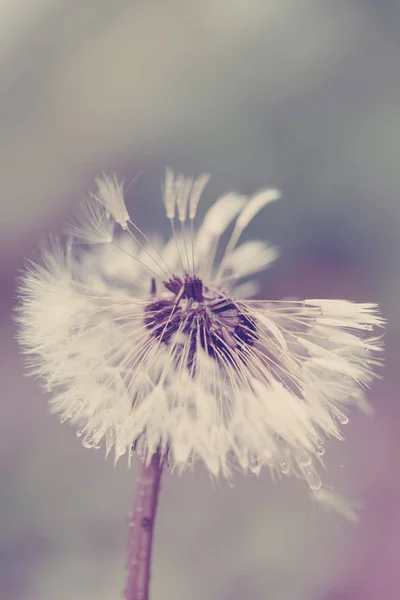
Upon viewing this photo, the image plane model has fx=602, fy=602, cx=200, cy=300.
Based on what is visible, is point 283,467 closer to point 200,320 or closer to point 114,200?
point 200,320

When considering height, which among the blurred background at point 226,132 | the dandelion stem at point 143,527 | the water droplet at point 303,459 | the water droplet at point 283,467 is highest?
the blurred background at point 226,132

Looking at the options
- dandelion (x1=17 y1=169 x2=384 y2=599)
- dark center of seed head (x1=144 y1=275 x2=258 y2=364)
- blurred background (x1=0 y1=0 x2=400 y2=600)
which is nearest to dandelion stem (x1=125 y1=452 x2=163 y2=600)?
dandelion (x1=17 y1=169 x2=384 y2=599)

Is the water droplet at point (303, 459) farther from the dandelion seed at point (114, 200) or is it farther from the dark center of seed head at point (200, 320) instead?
the dandelion seed at point (114, 200)

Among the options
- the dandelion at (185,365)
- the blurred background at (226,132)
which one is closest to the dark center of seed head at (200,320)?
the dandelion at (185,365)

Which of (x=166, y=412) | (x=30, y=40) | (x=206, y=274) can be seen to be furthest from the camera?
(x=30, y=40)

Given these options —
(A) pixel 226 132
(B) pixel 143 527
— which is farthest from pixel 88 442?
(A) pixel 226 132

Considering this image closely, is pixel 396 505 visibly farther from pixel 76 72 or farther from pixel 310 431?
pixel 76 72

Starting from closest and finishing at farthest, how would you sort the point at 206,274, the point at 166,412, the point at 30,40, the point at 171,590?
the point at 166,412 → the point at 206,274 → the point at 171,590 → the point at 30,40

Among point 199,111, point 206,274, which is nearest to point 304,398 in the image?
point 206,274

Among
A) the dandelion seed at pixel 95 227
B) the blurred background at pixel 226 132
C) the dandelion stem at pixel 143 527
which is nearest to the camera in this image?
the dandelion stem at pixel 143 527
